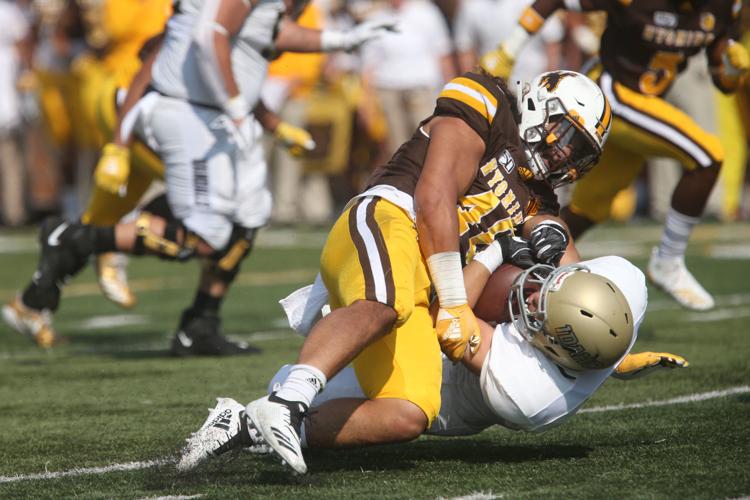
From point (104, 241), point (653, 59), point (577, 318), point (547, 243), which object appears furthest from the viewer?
point (653, 59)

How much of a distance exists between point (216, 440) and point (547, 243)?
1.21 metres

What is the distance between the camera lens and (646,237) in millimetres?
12547

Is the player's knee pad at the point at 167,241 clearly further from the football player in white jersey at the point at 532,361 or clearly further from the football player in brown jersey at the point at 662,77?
the football player in white jersey at the point at 532,361

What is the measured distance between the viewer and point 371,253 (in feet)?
13.6

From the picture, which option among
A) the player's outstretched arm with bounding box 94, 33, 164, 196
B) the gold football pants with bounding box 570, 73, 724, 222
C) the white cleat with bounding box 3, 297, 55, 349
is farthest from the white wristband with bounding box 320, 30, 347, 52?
the white cleat with bounding box 3, 297, 55, 349

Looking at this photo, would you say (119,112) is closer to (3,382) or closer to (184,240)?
(184,240)

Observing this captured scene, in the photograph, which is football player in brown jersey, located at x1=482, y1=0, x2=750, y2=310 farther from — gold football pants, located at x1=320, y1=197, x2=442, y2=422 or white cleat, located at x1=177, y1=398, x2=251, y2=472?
white cleat, located at x1=177, y1=398, x2=251, y2=472

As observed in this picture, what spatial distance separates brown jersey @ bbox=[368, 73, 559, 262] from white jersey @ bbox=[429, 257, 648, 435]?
37 cm

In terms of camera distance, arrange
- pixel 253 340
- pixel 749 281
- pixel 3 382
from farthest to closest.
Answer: pixel 749 281 → pixel 253 340 → pixel 3 382

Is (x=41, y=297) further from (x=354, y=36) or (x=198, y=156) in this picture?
(x=354, y=36)

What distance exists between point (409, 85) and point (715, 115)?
3068mm

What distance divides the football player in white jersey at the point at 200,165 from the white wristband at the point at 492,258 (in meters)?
2.56

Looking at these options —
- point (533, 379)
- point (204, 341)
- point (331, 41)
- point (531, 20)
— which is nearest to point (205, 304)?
point (204, 341)

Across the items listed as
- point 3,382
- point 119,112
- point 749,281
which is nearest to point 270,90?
point 749,281
